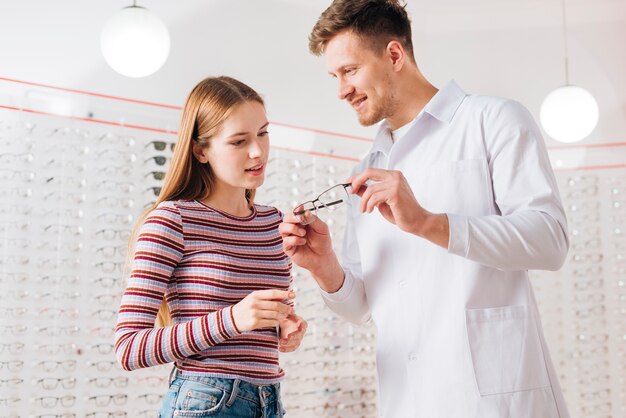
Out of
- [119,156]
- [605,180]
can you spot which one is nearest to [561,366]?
[605,180]

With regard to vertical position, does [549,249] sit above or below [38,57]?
below

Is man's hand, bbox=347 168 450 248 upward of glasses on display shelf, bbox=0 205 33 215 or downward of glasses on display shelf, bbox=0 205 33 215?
downward

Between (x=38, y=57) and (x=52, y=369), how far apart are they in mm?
1392

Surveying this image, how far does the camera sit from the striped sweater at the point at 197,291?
174cm

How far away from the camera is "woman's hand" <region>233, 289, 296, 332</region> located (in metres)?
1.68

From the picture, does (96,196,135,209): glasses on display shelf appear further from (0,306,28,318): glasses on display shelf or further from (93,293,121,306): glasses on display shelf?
(0,306,28,318): glasses on display shelf

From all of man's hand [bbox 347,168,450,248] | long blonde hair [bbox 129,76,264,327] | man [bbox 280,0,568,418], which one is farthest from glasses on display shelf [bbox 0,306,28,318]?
man's hand [bbox 347,168,450,248]

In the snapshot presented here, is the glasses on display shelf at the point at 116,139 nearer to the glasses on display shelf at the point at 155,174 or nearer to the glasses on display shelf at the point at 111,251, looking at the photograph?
the glasses on display shelf at the point at 155,174

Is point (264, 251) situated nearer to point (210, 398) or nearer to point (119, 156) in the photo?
point (210, 398)

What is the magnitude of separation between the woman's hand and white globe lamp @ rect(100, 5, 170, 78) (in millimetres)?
1712

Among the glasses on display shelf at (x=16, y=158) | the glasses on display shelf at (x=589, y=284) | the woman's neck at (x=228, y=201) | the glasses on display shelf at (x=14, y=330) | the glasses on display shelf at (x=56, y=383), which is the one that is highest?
the glasses on display shelf at (x=16, y=158)

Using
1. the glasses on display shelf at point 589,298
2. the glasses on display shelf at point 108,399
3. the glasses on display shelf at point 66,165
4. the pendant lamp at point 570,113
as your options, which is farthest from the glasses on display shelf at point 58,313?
the glasses on display shelf at point 589,298

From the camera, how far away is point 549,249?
170cm

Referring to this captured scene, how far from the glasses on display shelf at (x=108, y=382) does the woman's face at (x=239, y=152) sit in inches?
65.6
